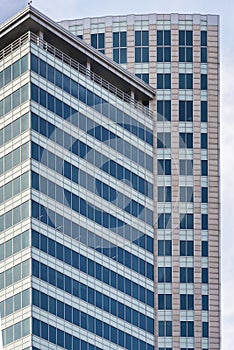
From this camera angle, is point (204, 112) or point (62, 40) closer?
point (62, 40)

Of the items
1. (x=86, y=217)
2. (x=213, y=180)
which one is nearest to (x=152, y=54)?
(x=213, y=180)

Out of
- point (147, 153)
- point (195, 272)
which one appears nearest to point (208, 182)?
point (195, 272)

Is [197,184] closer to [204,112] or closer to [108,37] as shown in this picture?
[204,112]

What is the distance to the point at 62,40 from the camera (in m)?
157

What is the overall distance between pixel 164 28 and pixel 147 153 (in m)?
34.9

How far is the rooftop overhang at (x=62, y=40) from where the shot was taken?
504 ft

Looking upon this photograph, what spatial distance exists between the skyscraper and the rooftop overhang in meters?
0.15

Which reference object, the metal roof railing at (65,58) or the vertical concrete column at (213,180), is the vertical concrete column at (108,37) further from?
the metal roof railing at (65,58)

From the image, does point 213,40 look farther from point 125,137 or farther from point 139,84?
point 125,137

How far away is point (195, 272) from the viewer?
188m

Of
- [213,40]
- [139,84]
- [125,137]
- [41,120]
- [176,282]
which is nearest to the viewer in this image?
[41,120]

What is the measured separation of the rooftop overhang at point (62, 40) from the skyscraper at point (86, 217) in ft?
0.51

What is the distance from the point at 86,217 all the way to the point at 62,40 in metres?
19.7

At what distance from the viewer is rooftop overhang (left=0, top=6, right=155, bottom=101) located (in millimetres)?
153625
